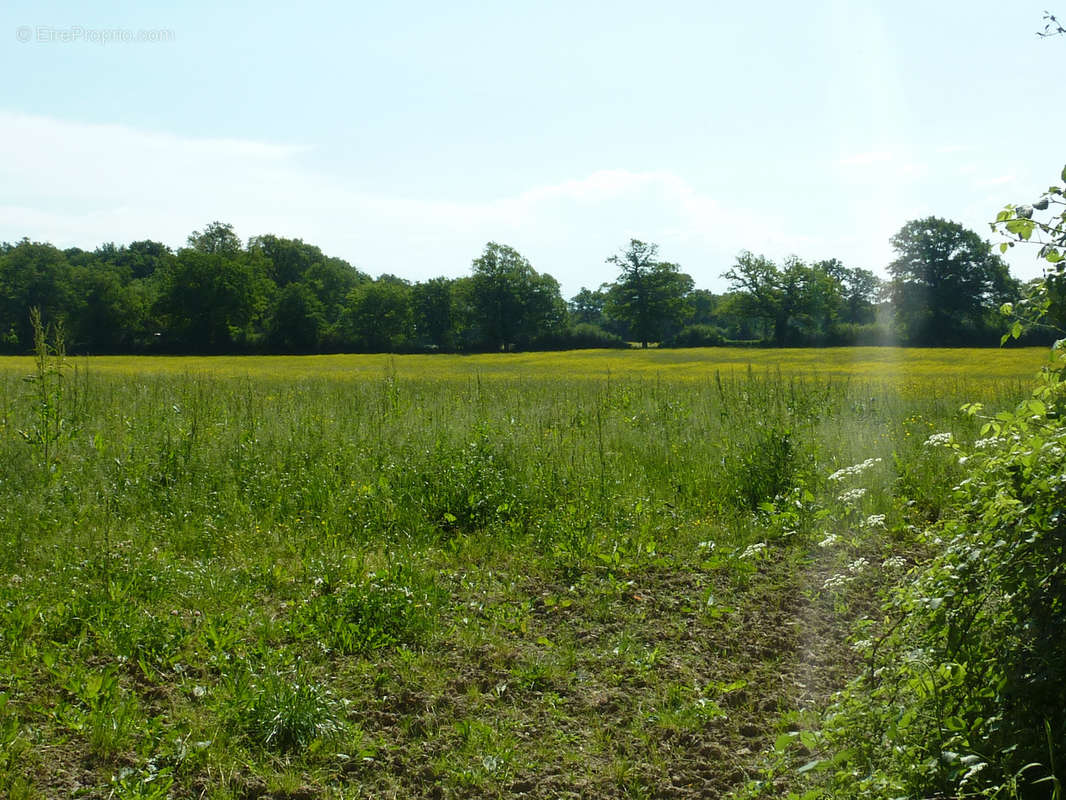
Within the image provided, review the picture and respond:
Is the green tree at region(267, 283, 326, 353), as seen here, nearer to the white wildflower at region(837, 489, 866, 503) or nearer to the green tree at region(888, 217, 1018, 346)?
the green tree at region(888, 217, 1018, 346)

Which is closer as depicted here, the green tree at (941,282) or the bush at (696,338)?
the green tree at (941,282)

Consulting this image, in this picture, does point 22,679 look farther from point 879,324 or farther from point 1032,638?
point 879,324

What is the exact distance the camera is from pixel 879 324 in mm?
63750

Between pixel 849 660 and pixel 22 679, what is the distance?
14.9ft

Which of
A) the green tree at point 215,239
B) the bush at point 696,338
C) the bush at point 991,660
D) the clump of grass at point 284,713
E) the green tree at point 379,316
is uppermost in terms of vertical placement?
the green tree at point 215,239

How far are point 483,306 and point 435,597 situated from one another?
7501 centimetres

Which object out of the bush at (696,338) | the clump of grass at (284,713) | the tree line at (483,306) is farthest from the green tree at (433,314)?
the clump of grass at (284,713)

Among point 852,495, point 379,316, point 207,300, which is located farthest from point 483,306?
point 852,495

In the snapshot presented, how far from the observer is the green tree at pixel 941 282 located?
59188 millimetres

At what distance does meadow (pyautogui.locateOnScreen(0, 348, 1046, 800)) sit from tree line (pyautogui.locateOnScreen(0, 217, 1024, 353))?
5550 centimetres

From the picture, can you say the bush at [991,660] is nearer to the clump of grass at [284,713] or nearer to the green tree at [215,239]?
the clump of grass at [284,713]

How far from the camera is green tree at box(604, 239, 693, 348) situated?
81.9 meters

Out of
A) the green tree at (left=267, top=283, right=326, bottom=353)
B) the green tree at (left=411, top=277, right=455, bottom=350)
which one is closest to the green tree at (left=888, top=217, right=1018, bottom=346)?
the green tree at (left=411, top=277, right=455, bottom=350)

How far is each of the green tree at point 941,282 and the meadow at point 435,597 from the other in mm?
55415
